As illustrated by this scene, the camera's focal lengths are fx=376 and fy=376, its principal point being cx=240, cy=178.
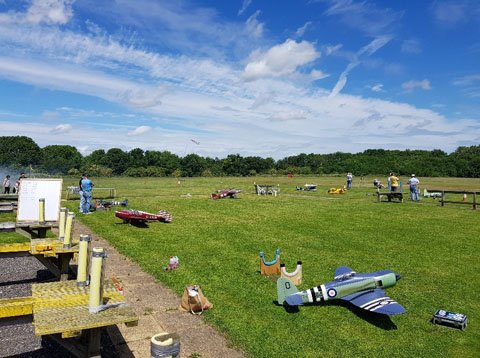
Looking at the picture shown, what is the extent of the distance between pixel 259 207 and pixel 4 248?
1928 cm

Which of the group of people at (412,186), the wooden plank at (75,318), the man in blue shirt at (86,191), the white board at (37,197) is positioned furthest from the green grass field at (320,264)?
the group of people at (412,186)

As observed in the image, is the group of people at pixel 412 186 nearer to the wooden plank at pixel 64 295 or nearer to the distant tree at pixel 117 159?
the wooden plank at pixel 64 295

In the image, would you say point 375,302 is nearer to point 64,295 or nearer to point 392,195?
point 64,295

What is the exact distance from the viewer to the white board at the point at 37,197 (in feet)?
39.8

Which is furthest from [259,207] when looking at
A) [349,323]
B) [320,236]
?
[349,323]

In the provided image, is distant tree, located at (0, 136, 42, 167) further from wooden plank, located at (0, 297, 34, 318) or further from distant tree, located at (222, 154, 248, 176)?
wooden plank, located at (0, 297, 34, 318)

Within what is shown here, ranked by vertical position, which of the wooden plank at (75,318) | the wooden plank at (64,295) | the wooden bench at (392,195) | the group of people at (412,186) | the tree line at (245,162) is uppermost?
the tree line at (245,162)

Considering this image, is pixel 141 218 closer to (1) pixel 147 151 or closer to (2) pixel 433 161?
(2) pixel 433 161

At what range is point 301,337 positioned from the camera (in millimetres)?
7340

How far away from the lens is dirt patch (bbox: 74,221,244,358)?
6.68 meters

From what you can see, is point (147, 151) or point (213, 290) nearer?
point (213, 290)

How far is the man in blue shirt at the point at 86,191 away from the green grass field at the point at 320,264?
2.47ft

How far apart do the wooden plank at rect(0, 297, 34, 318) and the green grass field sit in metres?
3.57

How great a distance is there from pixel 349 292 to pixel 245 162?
98.7 meters
